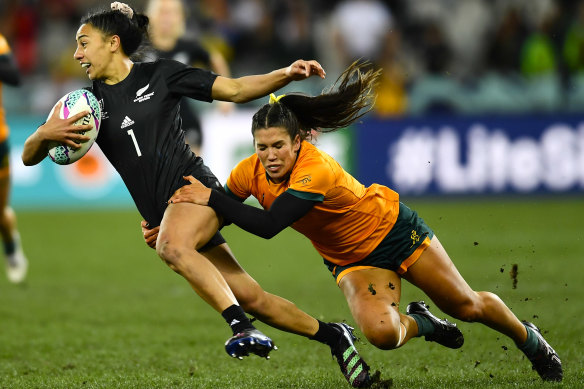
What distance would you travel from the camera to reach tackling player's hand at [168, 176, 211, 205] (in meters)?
4.95

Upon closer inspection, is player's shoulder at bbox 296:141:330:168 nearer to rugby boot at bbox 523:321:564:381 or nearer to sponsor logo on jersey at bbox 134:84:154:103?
sponsor logo on jersey at bbox 134:84:154:103

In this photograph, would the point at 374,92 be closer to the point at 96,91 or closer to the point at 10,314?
the point at 96,91

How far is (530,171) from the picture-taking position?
13469 millimetres

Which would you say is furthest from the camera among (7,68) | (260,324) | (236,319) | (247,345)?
(7,68)

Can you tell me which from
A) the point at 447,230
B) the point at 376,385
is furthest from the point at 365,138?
the point at 376,385

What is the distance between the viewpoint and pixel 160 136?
517 centimetres

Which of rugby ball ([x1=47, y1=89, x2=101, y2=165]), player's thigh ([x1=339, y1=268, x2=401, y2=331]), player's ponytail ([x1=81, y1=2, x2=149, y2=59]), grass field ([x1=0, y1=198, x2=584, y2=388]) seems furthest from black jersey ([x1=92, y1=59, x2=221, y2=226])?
grass field ([x1=0, y1=198, x2=584, y2=388])

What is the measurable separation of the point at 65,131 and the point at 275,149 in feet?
3.74

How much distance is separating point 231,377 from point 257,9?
12.1 metres

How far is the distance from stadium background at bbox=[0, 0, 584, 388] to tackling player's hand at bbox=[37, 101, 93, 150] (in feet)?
4.65

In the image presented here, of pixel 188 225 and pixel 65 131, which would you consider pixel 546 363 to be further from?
pixel 65 131

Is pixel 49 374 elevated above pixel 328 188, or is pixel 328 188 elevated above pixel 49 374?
pixel 328 188

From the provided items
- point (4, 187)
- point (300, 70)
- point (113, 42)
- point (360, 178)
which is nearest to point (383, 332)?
point (300, 70)

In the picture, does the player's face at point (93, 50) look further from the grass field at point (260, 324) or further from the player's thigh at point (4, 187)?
the player's thigh at point (4, 187)
